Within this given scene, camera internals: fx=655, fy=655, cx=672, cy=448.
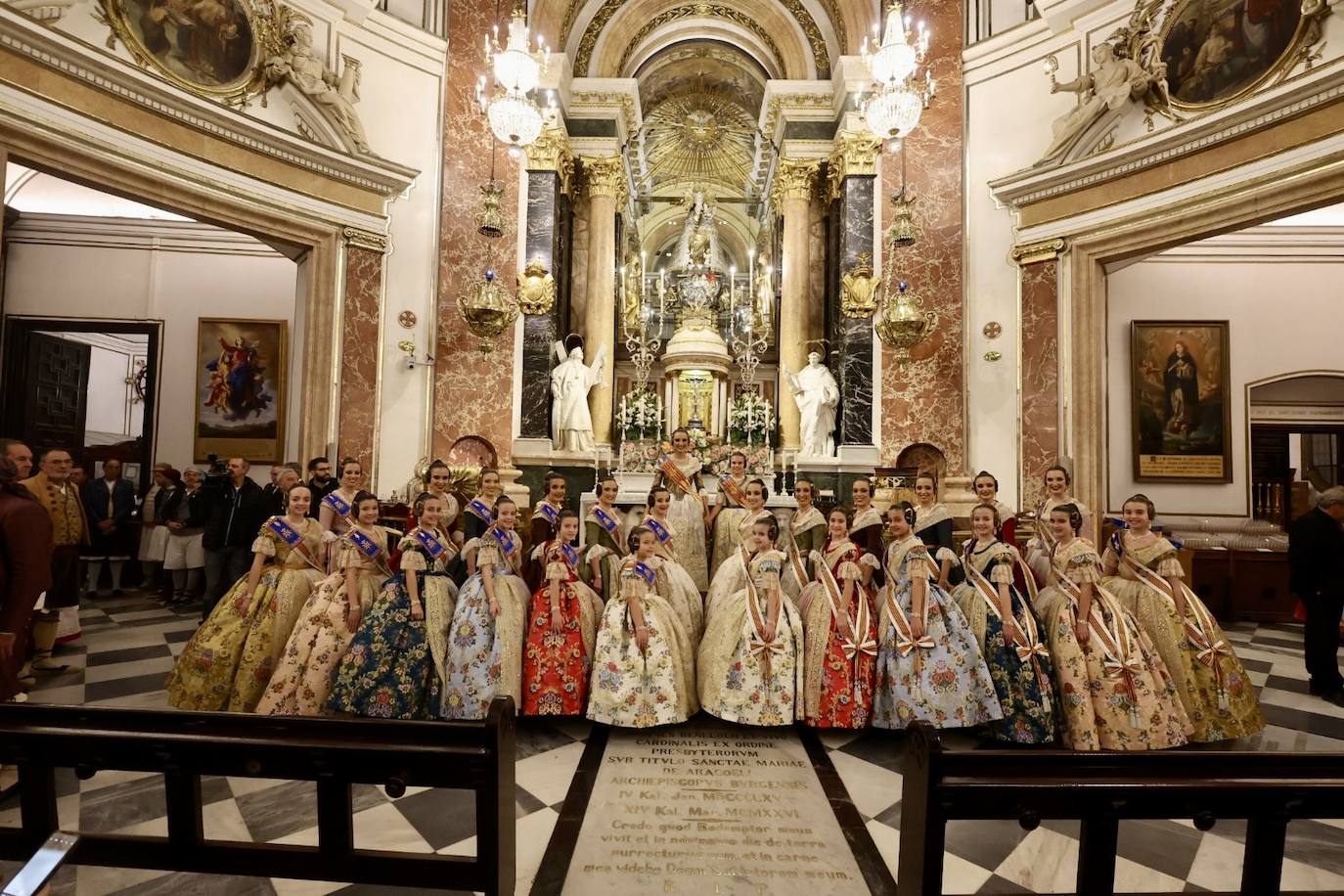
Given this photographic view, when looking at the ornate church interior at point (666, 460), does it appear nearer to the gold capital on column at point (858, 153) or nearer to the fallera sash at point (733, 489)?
the gold capital on column at point (858, 153)

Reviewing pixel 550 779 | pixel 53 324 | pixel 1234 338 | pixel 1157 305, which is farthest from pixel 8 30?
pixel 1234 338

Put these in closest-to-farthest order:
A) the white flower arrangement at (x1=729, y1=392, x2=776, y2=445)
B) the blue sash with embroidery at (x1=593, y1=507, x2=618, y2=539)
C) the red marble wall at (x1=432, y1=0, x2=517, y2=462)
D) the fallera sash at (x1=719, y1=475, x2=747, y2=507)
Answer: the blue sash with embroidery at (x1=593, y1=507, x2=618, y2=539), the fallera sash at (x1=719, y1=475, x2=747, y2=507), the red marble wall at (x1=432, y1=0, x2=517, y2=462), the white flower arrangement at (x1=729, y1=392, x2=776, y2=445)

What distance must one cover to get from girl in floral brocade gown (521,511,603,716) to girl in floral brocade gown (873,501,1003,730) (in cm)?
186

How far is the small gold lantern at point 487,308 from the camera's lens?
353 inches

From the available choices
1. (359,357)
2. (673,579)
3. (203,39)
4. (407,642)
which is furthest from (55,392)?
(673,579)

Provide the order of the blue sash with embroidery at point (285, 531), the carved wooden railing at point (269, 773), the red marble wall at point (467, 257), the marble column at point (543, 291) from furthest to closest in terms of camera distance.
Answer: the marble column at point (543, 291), the red marble wall at point (467, 257), the blue sash with embroidery at point (285, 531), the carved wooden railing at point (269, 773)

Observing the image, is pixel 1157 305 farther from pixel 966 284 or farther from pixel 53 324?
pixel 53 324

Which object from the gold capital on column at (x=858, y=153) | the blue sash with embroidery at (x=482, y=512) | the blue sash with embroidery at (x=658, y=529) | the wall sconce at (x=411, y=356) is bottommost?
the blue sash with embroidery at (x=658, y=529)

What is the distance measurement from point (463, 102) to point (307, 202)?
3.04 metres

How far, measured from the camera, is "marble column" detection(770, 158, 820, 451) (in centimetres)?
1156

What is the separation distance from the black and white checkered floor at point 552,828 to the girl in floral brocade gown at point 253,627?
1.93ft

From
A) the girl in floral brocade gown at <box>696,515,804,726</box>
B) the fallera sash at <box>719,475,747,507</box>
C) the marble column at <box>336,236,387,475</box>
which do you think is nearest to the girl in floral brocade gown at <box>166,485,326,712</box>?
the girl in floral brocade gown at <box>696,515,804,726</box>

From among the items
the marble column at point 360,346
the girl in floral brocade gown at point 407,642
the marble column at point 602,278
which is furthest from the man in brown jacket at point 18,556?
the marble column at point 602,278

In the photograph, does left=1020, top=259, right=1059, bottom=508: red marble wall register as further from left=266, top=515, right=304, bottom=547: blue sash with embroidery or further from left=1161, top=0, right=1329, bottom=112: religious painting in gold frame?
left=266, top=515, right=304, bottom=547: blue sash with embroidery
